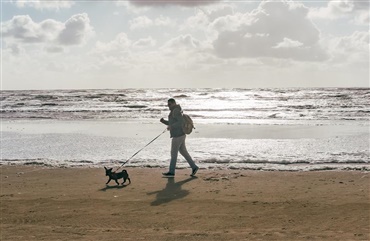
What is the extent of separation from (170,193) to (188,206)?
1239 millimetres

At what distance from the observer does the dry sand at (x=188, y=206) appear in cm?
763

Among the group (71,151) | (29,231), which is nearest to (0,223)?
(29,231)

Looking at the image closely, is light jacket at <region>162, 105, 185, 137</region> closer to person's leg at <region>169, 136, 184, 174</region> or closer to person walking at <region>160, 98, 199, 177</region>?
person walking at <region>160, 98, 199, 177</region>

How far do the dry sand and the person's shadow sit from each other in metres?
0.02

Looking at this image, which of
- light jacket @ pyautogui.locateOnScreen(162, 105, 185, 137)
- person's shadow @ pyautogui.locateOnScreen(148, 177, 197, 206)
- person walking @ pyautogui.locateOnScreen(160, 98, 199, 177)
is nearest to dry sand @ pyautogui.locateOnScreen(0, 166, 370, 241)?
person's shadow @ pyautogui.locateOnScreen(148, 177, 197, 206)

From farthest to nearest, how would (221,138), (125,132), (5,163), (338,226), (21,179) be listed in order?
1. (125,132)
2. (221,138)
3. (5,163)
4. (21,179)
5. (338,226)

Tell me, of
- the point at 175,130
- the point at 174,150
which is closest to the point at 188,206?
the point at 174,150

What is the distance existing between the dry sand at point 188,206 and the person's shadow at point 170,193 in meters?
0.02

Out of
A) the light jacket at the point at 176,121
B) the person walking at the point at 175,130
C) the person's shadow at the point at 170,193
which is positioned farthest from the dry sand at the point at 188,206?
the light jacket at the point at 176,121

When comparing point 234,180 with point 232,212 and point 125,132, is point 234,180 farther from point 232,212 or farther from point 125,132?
point 125,132

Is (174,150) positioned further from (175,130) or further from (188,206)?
(188,206)

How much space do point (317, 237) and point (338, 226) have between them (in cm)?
79

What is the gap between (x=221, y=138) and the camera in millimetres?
20562

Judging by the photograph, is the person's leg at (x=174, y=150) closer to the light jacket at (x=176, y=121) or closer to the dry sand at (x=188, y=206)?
the light jacket at (x=176, y=121)
